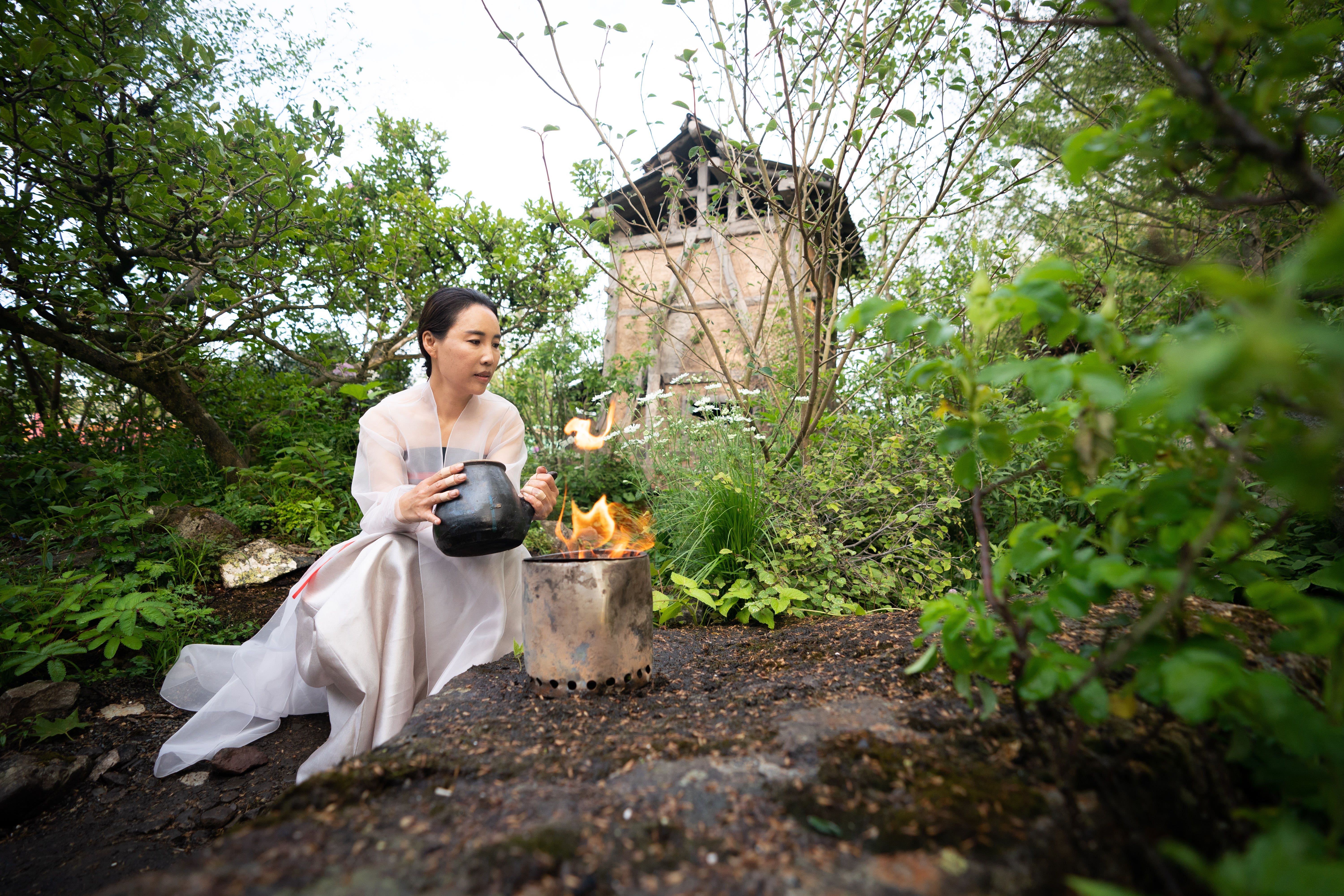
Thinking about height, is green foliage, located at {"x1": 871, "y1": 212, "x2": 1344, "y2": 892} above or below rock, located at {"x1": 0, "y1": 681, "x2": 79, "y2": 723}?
above

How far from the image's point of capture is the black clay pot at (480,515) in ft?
6.94

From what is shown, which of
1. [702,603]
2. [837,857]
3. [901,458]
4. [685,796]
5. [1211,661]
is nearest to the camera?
[1211,661]

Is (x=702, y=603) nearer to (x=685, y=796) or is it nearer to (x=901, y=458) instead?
(x=901, y=458)

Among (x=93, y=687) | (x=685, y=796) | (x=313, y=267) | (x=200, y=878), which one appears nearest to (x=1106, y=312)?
(x=685, y=796)

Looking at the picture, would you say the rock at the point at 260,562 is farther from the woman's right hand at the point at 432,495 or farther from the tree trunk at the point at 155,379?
the woman's right hand at the point at 432,495

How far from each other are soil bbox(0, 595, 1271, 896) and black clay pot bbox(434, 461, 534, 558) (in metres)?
0.56

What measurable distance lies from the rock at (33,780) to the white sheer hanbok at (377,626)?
0.28 m

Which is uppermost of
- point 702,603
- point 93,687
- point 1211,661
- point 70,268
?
point 70,268

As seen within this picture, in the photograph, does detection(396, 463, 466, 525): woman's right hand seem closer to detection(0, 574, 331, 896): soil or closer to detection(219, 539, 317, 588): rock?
detection(0, 574, 331, 896): soil

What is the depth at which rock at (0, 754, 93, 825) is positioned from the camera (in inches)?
81.7

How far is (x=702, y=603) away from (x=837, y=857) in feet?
7.24

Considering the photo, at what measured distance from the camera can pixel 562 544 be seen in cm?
484

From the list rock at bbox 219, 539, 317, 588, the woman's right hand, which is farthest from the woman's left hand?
rock at bbox 219, 539, 317, 588

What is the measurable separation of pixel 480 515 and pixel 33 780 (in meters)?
1.91
